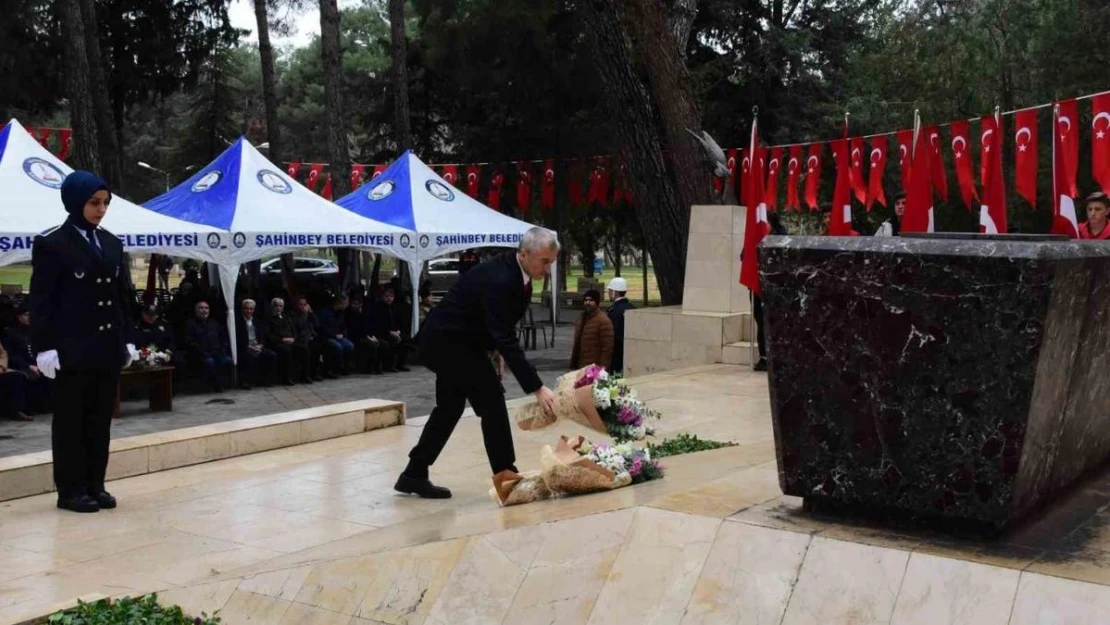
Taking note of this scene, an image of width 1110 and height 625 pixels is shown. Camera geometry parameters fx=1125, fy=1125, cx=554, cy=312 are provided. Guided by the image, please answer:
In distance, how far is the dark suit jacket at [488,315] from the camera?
5859 millimetres

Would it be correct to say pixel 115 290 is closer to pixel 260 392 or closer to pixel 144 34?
pixel 260 392

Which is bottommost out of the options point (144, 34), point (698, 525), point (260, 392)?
point (260, 392)

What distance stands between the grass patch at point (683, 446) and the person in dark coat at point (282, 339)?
8.73 meters

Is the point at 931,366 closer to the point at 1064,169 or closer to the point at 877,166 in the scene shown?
the point at 1064,169

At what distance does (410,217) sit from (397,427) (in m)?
8.59

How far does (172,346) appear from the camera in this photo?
47.1ft

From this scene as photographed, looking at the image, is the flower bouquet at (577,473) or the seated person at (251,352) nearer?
the flower bouquet at (577,473)

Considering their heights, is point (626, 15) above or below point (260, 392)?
above

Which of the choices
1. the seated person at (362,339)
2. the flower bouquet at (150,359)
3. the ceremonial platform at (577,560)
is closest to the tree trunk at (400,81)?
the seated person at (362,339)

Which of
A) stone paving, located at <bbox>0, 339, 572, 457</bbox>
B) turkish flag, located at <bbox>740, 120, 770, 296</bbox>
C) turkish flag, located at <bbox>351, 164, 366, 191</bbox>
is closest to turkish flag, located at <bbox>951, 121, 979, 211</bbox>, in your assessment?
turkish flag, located at <bbox>740, 120, 770, 296</bbox>

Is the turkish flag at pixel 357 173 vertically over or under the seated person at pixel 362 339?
over

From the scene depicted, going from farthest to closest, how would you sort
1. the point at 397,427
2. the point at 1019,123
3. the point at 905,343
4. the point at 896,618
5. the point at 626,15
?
1. the point at 626,15
2. the point at 1019,123
3. the point at 397,427
4. the point at 905,343
5. the point at 896,618

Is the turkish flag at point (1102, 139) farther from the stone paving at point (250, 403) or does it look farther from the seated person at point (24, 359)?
the seated person at point (24, 359)

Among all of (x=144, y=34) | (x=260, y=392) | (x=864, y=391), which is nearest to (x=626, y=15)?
(x=260, y=392)
